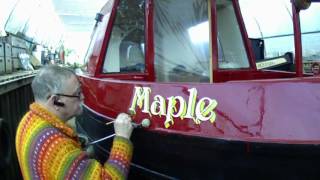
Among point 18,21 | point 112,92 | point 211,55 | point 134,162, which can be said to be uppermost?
point 18,21

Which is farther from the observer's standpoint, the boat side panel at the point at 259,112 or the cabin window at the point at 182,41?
the cabin window at the point at 182,41

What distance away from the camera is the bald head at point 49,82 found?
1935 millimetres

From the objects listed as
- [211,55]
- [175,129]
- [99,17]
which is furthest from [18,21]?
[175,129]

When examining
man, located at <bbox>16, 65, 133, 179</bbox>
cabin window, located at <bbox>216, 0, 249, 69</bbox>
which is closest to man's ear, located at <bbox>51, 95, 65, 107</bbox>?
man, located at <bbox>16, 65, 133, 179</bbox>

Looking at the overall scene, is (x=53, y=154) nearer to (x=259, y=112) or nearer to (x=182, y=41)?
(x=259, y=112)

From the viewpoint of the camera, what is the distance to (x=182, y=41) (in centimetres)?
414

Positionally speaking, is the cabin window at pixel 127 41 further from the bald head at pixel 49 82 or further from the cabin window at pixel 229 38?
the bald head at pixel 49 82

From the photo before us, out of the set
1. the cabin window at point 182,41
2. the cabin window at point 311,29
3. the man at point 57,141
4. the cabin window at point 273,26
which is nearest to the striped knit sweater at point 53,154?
the man at point 57,141

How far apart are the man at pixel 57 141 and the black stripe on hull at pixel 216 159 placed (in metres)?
0.59

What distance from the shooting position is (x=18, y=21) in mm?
17797

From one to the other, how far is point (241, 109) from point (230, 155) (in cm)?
26

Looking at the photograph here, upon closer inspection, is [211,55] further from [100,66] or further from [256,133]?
[256,133]

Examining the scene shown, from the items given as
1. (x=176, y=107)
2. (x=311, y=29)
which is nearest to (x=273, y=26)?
(x=311, y=29)

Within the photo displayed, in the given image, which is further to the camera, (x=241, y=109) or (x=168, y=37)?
(x=168, y=37)
